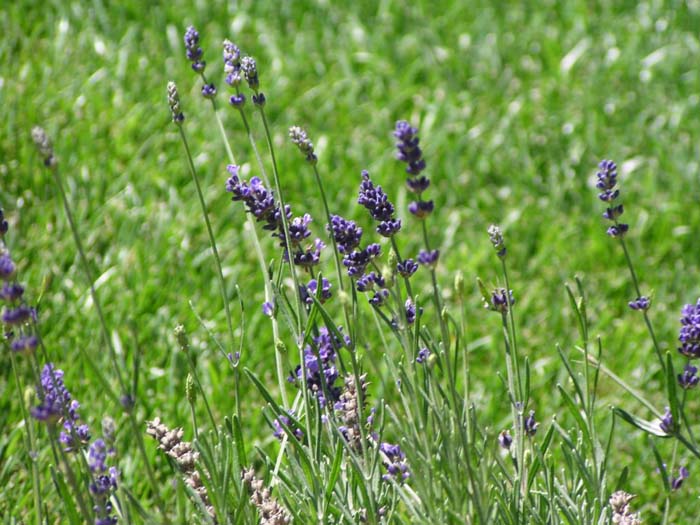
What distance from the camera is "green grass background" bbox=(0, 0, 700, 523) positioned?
3355mm

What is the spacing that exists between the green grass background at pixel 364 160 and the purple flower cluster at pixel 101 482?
2.31ft

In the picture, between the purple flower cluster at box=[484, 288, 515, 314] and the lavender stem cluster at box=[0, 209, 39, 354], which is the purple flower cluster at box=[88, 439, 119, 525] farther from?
the purple flower cluster at box=[484, 288, 515, 314]

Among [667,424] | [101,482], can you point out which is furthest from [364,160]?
[101,482]

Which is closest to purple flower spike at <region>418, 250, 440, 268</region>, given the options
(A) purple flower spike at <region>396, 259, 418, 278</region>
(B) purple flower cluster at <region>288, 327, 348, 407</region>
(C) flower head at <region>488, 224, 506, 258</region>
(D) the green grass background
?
(C) flower head at <region>488, 224, 506, 258</region>

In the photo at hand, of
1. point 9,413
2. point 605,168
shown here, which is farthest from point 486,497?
point 9,413

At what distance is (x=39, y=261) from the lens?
11.5ft

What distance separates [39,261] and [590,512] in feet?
7.30

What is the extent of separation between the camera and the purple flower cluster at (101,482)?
1524 millimetres

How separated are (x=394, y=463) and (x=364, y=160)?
2645 mm

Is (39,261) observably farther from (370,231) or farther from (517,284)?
(517,284)

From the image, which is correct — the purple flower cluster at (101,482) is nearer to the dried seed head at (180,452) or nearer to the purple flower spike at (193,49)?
the dried seed head at (180,452)

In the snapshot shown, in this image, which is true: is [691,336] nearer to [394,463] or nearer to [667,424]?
[667,424]

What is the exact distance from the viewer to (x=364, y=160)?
14.9 ft

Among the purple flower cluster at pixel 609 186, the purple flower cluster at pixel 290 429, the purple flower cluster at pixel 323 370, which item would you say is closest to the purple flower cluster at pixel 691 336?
the purple flower cluster at pixel 609 186
